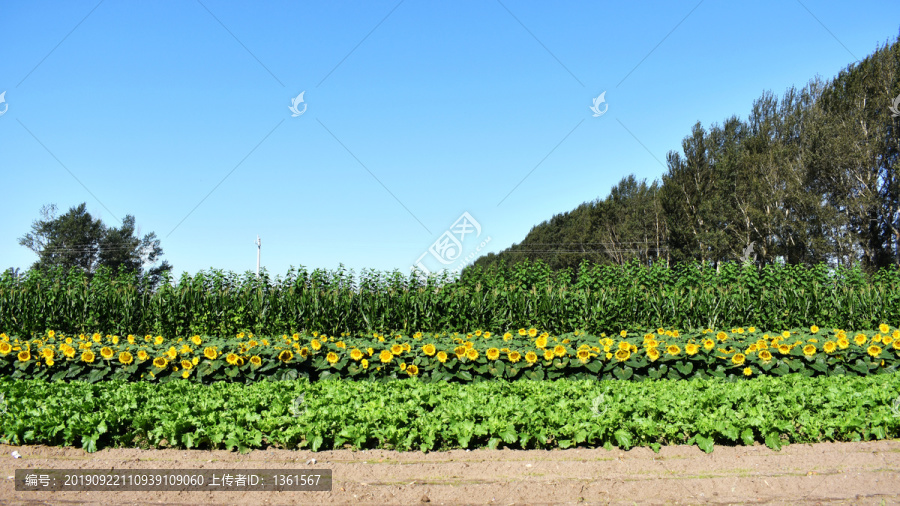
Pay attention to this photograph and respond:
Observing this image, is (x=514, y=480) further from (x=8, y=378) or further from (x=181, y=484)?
(x=8, y=378)

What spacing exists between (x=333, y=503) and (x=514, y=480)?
1.00 metres

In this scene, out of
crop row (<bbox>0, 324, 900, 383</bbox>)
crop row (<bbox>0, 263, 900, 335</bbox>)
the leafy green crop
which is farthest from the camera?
crop row (<bbox>0, 263, 900, 335</bbox>)

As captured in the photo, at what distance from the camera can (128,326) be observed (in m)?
9.48

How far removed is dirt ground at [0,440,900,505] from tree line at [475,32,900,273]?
15846mm

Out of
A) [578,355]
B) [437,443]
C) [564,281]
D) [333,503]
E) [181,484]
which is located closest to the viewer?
[333,503]

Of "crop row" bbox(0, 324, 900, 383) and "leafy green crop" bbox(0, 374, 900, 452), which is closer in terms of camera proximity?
"leafy green crop" bbox(0, 374, 900, 452)

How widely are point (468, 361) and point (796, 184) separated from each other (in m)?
28.6

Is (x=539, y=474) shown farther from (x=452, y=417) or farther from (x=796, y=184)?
(x=796, y=184)

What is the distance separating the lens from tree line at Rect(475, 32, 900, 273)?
2511 cm

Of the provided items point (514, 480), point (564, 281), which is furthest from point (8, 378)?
point (564, 281)

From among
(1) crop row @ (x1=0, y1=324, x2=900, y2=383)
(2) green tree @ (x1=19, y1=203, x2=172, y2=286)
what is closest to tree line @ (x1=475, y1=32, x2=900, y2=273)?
(1) crop row @ (x1=0, y1=324, x2=900, y2=383)

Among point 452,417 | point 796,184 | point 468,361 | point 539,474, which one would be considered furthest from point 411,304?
point 796,184

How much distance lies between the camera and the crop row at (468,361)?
17.0 ft

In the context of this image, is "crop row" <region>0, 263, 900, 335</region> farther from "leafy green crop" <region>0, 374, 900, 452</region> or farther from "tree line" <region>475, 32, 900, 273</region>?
"tree line" <region>475, 32, 900, 273</region>
